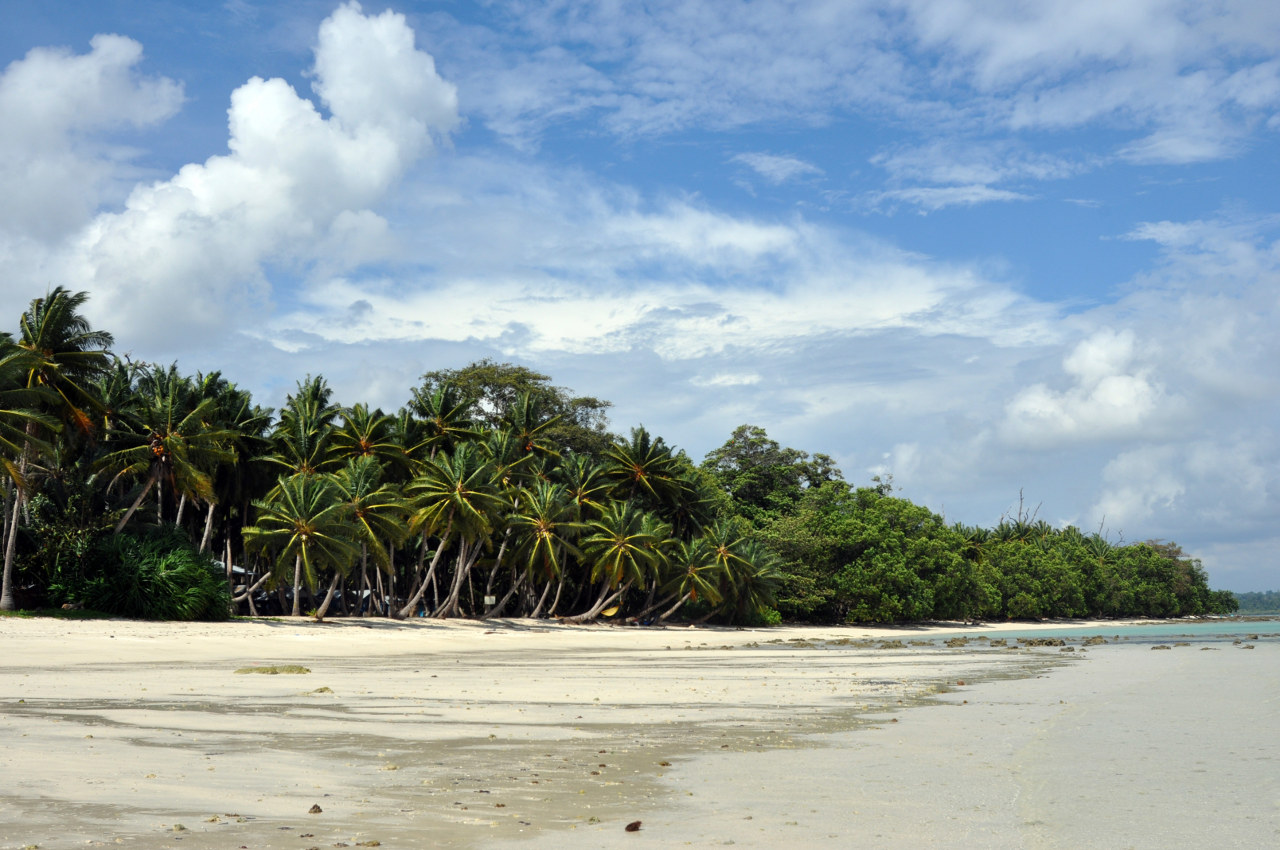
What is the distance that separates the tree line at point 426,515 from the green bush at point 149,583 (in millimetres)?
78

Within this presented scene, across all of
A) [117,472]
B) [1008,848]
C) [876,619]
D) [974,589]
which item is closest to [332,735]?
[1008,848]

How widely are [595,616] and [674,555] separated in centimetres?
565

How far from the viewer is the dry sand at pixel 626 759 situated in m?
6.04

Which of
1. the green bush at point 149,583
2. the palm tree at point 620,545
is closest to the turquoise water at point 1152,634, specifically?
the palm tree at point 620,545

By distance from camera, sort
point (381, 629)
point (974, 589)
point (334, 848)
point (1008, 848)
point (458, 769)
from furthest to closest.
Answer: point (974, 589) < point (381, 629) < point (458, 769) < point (1008, 848) < point (334, 848)

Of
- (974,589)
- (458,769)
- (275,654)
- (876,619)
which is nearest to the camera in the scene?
(458,769)

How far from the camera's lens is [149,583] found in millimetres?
34719

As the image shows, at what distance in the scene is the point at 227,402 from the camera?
48.7 m

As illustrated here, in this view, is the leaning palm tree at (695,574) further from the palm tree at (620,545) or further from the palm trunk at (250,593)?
the palm trunk at (250,593)

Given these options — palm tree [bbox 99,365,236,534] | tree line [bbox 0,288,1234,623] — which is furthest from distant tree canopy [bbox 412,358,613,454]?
palm tree [bbox 99,365,236,534]

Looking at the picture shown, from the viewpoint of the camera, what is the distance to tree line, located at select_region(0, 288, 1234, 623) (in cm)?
3588

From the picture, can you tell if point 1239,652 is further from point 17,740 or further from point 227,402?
point 227,402

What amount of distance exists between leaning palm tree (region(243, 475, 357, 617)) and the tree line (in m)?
0.11

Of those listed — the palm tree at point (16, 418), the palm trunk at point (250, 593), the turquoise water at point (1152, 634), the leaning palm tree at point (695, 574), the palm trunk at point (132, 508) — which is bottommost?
the turquoise water at point (1152, 634)
